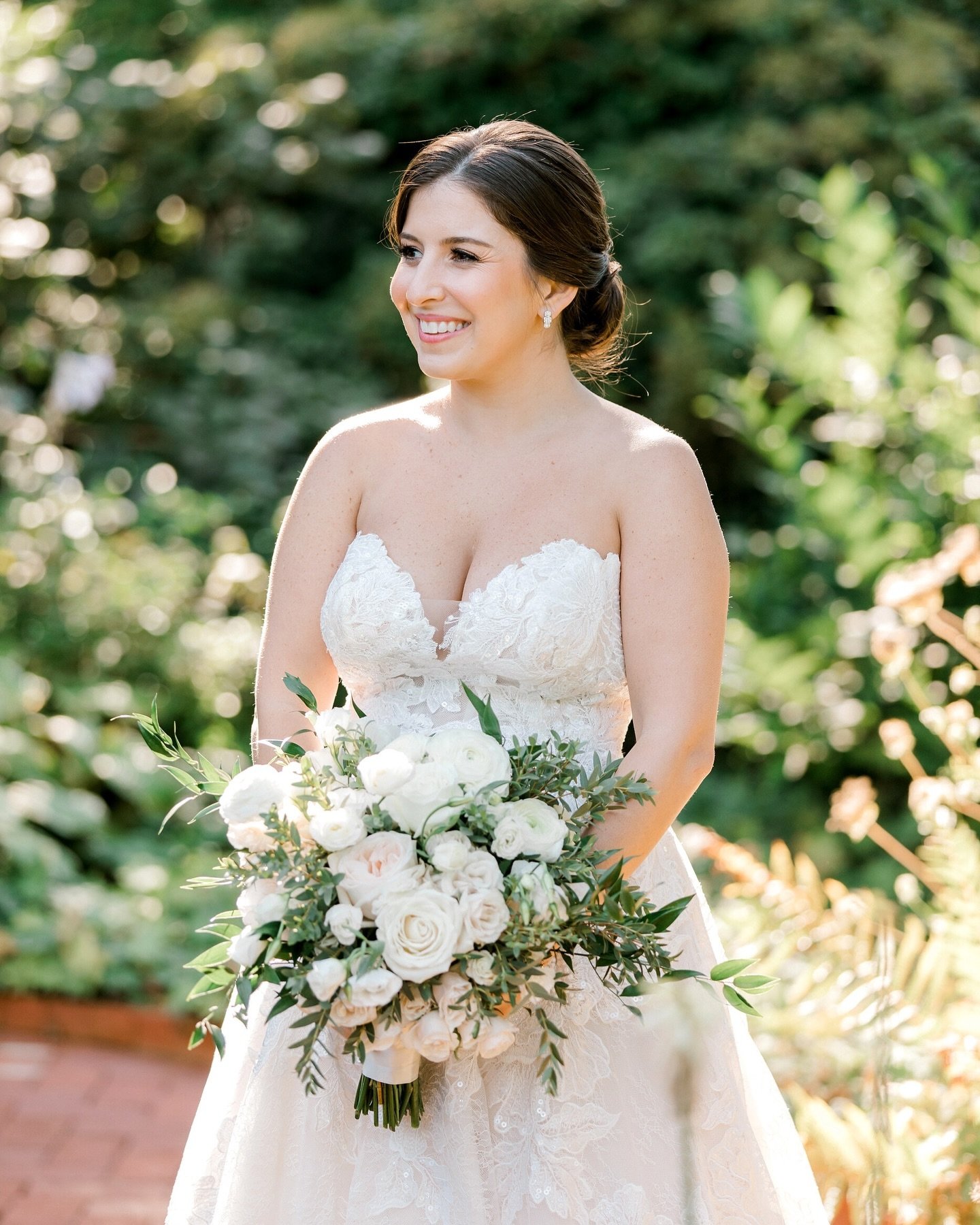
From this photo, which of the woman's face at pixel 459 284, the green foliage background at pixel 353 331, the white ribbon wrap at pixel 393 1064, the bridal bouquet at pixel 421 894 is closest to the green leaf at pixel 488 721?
the bridal bouquet at pixel 421 894

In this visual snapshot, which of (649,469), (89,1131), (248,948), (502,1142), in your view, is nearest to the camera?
(248,948)

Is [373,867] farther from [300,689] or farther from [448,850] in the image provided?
[300,689]

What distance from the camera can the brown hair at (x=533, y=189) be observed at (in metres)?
2.30

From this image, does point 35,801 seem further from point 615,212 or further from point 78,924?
point 615,212

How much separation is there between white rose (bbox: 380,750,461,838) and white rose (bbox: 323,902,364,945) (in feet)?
0.43

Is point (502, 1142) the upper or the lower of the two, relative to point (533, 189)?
lower

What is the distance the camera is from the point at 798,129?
708 cm

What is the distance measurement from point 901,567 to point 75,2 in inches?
234

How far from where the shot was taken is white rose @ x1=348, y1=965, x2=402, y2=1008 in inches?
71.4

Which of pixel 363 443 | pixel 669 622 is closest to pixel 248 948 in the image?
pixel 669 622

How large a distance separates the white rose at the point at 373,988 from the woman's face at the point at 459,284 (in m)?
0.98

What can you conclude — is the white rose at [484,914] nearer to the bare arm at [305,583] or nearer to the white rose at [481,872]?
the white rose at [481,872]

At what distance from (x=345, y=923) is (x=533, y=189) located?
1193mm

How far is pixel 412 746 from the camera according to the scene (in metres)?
1.98
